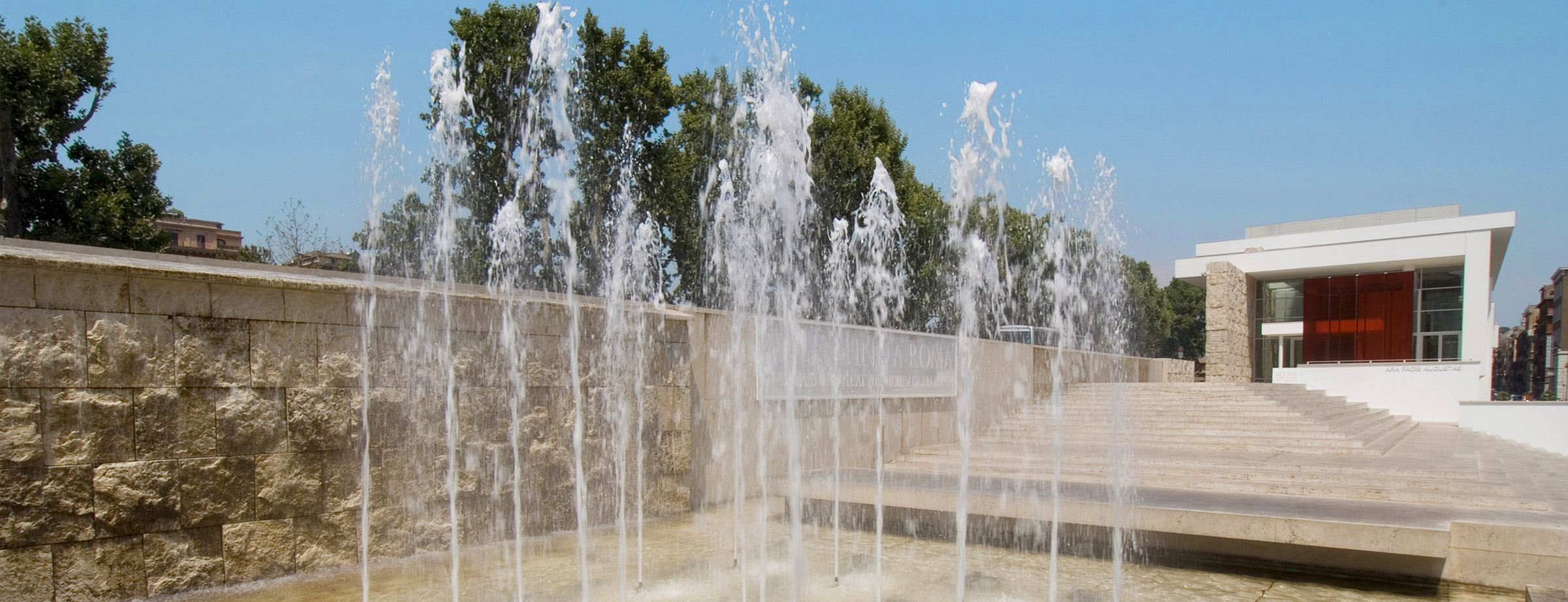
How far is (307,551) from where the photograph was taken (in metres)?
5.47

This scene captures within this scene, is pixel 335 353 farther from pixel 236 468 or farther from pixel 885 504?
pixel 885 504

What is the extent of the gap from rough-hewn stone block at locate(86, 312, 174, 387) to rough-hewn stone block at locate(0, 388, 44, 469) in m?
0.25

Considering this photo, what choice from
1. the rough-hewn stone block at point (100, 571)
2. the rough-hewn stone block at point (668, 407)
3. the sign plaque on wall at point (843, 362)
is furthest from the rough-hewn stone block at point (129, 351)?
the sign plaque on wall at point (843, 362)

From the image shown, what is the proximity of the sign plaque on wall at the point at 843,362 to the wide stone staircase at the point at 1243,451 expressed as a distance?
0.94 metres

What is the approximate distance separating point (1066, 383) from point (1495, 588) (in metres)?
10.3

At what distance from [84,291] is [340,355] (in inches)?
54.7

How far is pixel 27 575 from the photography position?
4.35 metres

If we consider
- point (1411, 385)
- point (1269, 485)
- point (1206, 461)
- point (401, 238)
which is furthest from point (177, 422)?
point (1411, 385)

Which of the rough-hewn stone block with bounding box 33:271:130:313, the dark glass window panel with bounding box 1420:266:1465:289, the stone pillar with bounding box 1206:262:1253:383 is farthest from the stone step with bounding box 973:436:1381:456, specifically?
the dark glass window panel with bounding box 1420:266:1465:289

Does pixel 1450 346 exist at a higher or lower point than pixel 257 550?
higher

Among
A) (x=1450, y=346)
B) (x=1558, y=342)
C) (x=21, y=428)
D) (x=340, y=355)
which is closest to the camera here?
(x=21, y=428)

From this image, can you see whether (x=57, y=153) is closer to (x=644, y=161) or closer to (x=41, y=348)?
(x=644, y=161)

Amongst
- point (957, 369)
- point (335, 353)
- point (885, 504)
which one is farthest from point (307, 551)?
point (957, 369)

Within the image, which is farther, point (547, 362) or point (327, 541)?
point (547, 362)
